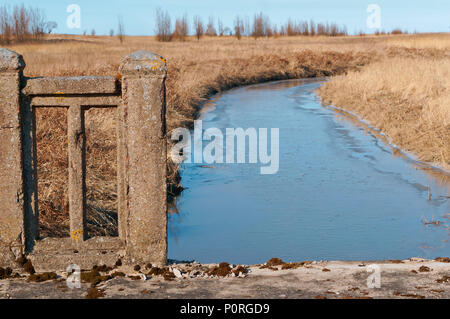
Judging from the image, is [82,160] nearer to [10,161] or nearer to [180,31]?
[10,161]

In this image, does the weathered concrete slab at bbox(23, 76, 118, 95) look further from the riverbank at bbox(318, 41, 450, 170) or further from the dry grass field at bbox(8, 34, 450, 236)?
the riverbank at bbox(318, 41, 450, 170)

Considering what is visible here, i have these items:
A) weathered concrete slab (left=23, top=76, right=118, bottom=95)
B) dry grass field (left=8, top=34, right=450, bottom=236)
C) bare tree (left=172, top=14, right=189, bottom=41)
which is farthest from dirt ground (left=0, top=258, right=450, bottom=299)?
bare tree (left=172, top=14, right=189, bottom=41)

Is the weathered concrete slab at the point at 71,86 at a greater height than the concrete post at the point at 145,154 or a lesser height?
greater

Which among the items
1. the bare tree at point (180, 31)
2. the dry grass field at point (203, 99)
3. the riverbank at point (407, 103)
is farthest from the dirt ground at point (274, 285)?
the bare tree at point (180, 31)

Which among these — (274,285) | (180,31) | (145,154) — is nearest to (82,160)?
(145,154)

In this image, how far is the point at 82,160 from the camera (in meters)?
5.05

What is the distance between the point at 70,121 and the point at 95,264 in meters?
1.14

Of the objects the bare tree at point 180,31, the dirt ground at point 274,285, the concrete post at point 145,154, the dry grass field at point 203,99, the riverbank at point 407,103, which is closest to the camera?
the dirt ground at point 274,285

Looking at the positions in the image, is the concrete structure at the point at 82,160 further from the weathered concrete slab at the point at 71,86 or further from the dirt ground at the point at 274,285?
the dirt ground at the point at 274,285

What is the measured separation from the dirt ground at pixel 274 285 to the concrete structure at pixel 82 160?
10.8 inches

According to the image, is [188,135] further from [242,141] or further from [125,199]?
[125,199]

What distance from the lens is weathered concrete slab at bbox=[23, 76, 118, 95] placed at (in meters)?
4.92

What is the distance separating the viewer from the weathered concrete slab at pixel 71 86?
492cm
